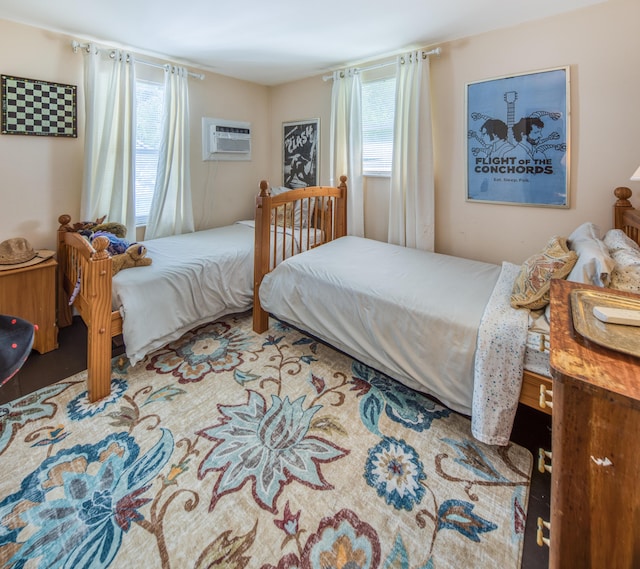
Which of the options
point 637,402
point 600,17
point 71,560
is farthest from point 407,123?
point 71,560

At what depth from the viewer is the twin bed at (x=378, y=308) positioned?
1.52 meters

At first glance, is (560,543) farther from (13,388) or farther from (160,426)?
(13,388)

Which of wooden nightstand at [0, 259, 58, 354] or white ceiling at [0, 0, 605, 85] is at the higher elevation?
white ceiling at [0, 0, 605, 85]

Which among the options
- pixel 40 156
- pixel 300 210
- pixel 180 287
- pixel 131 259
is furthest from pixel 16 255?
pixel 300 210

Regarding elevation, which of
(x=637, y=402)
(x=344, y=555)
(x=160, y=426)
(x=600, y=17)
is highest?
(x=600, y=17)

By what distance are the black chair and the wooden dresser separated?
1.51 metres

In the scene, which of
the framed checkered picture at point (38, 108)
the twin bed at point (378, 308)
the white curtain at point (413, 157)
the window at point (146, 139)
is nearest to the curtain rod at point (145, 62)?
the window at point (146, 139)

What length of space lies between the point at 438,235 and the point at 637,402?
255 centimetres

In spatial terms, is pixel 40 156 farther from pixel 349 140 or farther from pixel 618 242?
pixel 618 242

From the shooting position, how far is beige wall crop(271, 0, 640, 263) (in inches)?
82.2

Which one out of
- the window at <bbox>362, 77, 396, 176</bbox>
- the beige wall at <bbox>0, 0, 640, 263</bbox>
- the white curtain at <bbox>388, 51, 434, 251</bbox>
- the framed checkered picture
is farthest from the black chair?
the window at <bbox>362, 77, 396, 176</bbox>

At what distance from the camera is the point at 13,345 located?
1215 millimetres

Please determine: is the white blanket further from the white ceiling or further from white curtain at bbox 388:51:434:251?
the white ceiling

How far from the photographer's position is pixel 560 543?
2.32 ft
